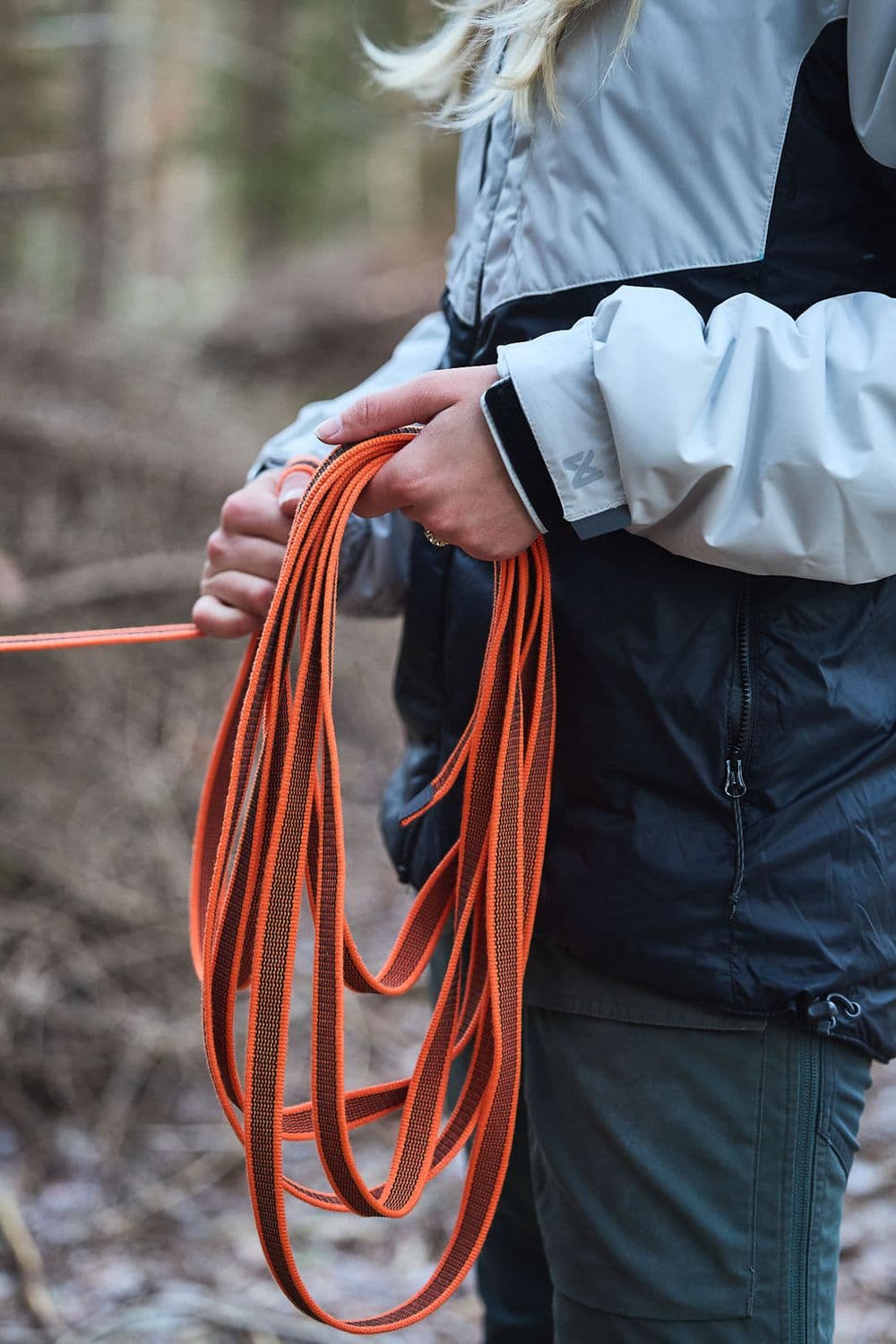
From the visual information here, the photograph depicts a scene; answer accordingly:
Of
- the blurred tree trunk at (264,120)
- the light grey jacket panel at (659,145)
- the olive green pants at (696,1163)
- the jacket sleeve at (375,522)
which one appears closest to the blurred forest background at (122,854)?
the jacket sleeve at (375,522)

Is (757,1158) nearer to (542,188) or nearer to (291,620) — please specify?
(291,620)

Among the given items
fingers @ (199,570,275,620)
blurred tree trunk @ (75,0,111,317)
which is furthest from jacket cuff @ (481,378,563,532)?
blurred tree trunk @ (75,0,111,317)

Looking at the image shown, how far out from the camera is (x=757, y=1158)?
103 cm

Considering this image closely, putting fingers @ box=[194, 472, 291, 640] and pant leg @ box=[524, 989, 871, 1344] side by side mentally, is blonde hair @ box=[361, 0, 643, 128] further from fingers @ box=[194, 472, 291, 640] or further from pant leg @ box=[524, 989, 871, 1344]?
pant leg @ box=[524, 989, 871, 1344]

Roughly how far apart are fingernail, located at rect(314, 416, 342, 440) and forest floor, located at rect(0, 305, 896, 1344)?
64.7 inches

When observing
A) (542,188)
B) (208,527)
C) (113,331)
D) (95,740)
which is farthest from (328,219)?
(542,188)

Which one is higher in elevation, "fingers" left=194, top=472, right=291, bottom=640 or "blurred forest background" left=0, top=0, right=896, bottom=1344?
"fingers" left=194, top=472, right=291, bottom=640

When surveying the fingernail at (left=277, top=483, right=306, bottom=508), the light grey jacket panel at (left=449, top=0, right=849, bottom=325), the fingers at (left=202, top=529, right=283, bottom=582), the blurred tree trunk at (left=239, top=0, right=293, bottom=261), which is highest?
the blurred tree trunk at (left=239, top=0, right=293, bottom=261)

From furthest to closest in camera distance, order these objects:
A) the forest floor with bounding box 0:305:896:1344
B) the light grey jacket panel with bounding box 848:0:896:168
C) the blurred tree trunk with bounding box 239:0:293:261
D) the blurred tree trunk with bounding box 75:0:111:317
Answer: the blurred tree trunk with bounding box 239:0:293:261 → the blurred tree trunk with bounding box 75:0:111:317 → the forest floor with bounding box 0:305:896:1344 → the light grey jacket panel with bounding box 848:0:896:168

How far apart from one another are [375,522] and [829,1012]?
0.70 m

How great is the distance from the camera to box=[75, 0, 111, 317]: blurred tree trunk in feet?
22.4

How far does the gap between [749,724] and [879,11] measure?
1.75ft

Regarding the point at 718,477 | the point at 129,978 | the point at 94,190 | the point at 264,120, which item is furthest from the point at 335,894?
the point at 264,120

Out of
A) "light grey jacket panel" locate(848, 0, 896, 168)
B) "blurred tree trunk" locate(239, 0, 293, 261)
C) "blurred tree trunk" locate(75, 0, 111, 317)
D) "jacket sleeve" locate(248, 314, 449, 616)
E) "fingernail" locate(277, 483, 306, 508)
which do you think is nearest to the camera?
"light grey jacket panel" locate(848, 0, 896, 168)
